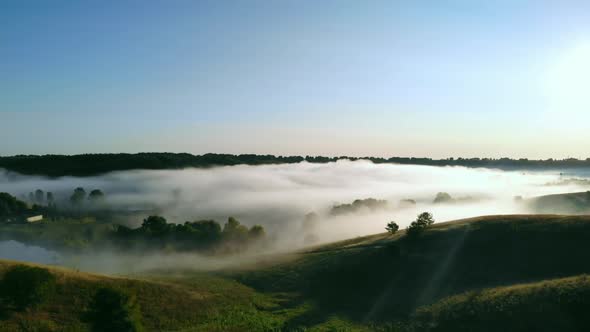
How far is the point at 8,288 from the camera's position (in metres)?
53.1

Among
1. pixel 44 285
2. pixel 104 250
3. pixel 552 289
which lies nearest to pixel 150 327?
pixel 44 285

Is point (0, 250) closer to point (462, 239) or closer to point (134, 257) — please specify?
point (134, 257)

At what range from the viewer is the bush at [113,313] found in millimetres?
49219

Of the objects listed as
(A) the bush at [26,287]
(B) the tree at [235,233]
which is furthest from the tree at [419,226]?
(B) the tree at [235,233]

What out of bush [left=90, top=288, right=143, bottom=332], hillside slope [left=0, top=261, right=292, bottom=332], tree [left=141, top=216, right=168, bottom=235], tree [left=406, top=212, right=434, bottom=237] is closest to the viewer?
bush [left=90, top=288, right=143, bottom=332]

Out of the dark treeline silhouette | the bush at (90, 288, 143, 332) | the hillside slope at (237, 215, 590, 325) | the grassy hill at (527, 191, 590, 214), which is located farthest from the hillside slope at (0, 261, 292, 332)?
the grassy hill at (527, 191, 590, 214)

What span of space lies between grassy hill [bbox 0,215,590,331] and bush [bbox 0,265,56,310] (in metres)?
1.62

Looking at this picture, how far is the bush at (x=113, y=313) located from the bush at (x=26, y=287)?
39.0 feet

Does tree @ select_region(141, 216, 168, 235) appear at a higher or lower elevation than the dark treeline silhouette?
higher

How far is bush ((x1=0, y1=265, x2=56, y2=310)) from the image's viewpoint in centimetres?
5322

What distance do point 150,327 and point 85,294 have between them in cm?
1433

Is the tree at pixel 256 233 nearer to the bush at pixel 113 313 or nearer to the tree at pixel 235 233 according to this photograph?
the tree at pixel 235 233

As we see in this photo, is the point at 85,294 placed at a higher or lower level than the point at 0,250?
higher

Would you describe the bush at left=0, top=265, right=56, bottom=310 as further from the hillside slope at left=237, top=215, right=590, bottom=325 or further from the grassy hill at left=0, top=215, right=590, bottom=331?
the hillside slope at left=237, top=215, right=590, bottom=325
